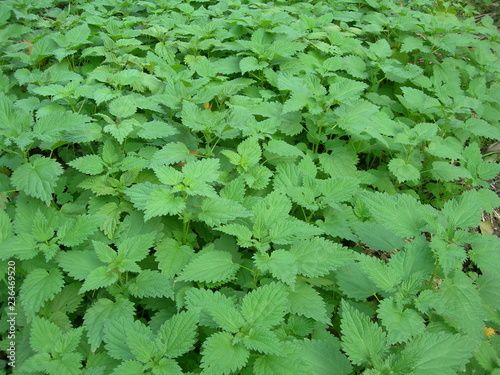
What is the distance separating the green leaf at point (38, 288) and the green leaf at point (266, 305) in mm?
1052

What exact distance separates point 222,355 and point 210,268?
0.54 metres

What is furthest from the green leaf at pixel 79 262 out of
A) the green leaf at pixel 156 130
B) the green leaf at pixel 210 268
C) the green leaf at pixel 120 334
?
the green leaf at pixel 156 130

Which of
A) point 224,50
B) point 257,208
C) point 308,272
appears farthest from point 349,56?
point 308,272

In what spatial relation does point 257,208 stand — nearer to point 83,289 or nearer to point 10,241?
point 83,289

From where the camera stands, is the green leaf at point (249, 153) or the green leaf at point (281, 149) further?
the green leaf at point (281, 149)

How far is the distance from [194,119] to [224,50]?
1.65 meters

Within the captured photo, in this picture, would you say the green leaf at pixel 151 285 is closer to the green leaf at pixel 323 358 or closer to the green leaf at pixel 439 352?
the green leaf at pixel 323 358

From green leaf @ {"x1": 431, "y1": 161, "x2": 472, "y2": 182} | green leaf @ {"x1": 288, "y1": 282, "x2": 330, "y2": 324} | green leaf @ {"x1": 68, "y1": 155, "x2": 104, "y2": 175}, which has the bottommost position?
green leaf @ {"x1": 288, "y1": 282, "x2": 330, "y2": 324}

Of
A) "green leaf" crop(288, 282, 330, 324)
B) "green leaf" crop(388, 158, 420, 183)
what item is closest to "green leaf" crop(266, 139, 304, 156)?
"green leaf" crop(388, 158, 420, 183)

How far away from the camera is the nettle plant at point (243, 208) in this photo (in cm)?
173

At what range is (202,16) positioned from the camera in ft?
14.5

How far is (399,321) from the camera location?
1.73 m

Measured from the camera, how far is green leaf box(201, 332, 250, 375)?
1542 millimetres

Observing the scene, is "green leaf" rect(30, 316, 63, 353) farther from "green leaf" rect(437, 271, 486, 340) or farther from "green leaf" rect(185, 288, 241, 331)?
"green leaf" rect(437, 271, 486, 340)
